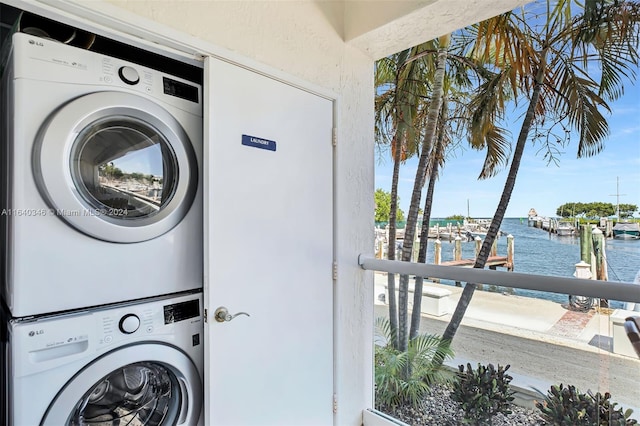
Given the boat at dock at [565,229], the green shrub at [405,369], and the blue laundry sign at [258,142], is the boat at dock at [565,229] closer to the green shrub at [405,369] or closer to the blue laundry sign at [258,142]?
the green shrub at [405,369]

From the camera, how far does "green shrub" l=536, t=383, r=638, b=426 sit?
53.4 inches

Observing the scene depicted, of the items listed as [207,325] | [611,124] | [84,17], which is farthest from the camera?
[611,124]

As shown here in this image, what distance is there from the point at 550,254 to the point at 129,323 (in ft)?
7.17

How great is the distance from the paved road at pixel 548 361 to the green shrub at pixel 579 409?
0.09 feet

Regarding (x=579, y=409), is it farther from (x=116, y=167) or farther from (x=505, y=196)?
→ (x=116, y=167)

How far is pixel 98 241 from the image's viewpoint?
1.12 m

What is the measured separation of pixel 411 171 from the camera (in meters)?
2.63

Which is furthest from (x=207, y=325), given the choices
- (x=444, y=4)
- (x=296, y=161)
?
(x=444, y=4)

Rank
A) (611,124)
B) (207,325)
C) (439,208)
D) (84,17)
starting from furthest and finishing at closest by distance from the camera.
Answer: (439,208) → (611,124) → (207,325) → (84,17)

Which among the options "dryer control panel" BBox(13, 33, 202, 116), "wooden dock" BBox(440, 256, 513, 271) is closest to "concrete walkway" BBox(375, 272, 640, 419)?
"wooden dock" BBox(440, 256, 513, 271)

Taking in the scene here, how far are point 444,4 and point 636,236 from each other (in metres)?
1.53

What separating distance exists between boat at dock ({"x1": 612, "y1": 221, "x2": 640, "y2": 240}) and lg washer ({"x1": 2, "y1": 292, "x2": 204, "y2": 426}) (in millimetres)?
2118

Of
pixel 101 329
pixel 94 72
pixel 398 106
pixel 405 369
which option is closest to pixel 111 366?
pixel 101 329

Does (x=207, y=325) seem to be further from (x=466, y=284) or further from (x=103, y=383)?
(x=466, y=284)
